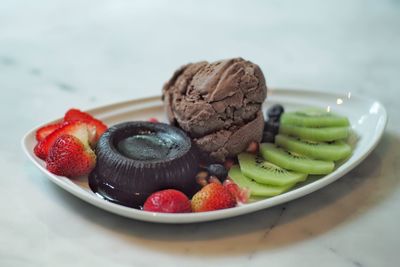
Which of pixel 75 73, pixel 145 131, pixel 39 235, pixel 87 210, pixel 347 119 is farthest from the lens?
pixel 75 73

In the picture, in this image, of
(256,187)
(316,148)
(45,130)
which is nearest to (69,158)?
(45,130)

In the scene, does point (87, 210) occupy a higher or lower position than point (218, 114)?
lower

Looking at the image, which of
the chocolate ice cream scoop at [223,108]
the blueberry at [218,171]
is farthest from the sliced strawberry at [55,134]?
the blueberry at [218,171]

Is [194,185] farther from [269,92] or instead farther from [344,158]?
[269,92]

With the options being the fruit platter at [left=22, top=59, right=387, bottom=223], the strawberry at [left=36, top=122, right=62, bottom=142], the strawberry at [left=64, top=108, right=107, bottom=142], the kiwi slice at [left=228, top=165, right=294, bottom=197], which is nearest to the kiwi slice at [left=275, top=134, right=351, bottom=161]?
the fruit platter at [left=22, top=59, right=387, bottom=223]

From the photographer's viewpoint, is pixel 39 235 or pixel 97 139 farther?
pixel 97 139

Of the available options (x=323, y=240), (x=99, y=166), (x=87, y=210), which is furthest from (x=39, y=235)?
(x=323, y=240)

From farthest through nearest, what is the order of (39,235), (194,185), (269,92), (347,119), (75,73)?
(75,73), (269,92), (347,119), (194,185), (39,235)

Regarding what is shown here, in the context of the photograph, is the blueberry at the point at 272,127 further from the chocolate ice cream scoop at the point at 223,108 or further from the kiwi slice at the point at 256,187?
the kiwi slice at the point at 256,187
